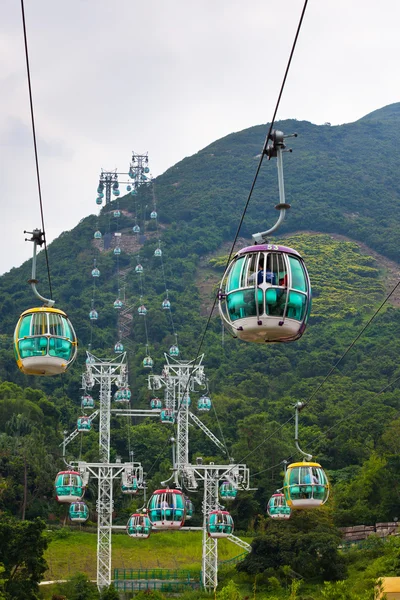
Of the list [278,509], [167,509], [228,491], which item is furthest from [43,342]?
[228,491]

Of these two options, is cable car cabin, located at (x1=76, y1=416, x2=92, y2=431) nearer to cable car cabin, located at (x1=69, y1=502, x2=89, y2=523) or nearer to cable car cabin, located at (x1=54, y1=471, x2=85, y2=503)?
cable car cabin, located at (x1=69, y1=502, x2=89, y2=523)

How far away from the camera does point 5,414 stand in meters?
67.0

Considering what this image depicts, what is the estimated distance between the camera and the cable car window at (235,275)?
1348 centimetres

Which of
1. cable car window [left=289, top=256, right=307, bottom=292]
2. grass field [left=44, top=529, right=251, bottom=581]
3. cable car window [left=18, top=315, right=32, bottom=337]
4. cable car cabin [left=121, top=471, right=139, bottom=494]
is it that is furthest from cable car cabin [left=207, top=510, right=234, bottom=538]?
cable car window [left=289, top=256, right=307, bottom=292]

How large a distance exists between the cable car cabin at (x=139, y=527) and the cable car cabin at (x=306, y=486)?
48.0 feet

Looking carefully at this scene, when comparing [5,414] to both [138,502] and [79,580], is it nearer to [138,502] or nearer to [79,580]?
[138,502]

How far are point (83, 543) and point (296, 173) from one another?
398 feet

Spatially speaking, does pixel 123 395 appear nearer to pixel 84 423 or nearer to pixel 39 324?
pixel 84 423

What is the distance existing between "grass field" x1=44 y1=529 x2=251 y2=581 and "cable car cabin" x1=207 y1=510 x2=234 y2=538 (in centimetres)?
1201

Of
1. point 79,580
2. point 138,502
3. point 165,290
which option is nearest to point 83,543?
point 138,502

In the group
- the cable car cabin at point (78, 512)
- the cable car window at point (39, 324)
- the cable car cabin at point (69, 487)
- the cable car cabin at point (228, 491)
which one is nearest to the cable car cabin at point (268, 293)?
the cable car window at point (39, 324)

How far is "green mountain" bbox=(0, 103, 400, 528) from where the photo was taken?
58250 mm

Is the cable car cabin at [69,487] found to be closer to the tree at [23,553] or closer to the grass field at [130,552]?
the tree at [23,553]

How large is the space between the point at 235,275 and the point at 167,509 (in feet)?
58.4
